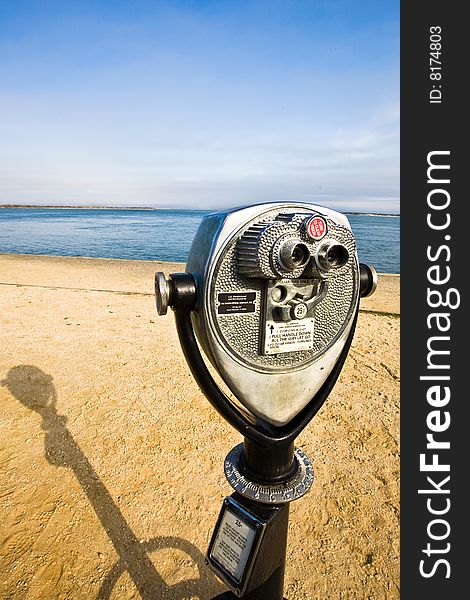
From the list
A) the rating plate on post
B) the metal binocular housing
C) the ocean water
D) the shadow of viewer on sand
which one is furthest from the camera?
the ocean water

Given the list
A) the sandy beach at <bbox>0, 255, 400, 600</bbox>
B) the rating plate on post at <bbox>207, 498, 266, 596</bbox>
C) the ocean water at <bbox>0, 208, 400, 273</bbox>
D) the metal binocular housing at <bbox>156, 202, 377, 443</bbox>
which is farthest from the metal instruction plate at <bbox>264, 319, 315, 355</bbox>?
the ocean water at <bbox>0, 208, 400, 273</bbox>

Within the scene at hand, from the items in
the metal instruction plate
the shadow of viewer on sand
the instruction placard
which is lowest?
the shadow of viewer on sand

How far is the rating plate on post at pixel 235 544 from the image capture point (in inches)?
51.0

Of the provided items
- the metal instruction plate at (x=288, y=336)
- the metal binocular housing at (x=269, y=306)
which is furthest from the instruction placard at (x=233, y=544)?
the metal instruction plate at (x=288, y=336)

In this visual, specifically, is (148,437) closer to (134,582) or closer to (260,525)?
(134,582)

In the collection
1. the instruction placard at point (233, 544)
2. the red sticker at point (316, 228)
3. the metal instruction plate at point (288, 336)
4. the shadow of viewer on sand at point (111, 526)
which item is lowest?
the shadow of viewer on sand at point (111, 526)

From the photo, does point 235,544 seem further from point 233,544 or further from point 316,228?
point 316,228

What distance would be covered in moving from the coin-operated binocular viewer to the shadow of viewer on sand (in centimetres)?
83

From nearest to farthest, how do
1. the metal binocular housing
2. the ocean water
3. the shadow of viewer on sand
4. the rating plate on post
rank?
the metal binocular housing → the rating plate on post → the shadow of viewer on sand → the ocean water

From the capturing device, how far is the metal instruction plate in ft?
4.08

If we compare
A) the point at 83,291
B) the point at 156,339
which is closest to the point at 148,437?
the point at 156,339

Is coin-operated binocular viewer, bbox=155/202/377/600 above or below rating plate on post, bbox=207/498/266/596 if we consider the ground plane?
above

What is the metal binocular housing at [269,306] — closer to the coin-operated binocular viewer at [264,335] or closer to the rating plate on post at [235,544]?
the coin-operated binocular viewer at [264,335]

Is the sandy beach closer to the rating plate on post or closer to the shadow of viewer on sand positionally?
the shadow of viewer on sand
